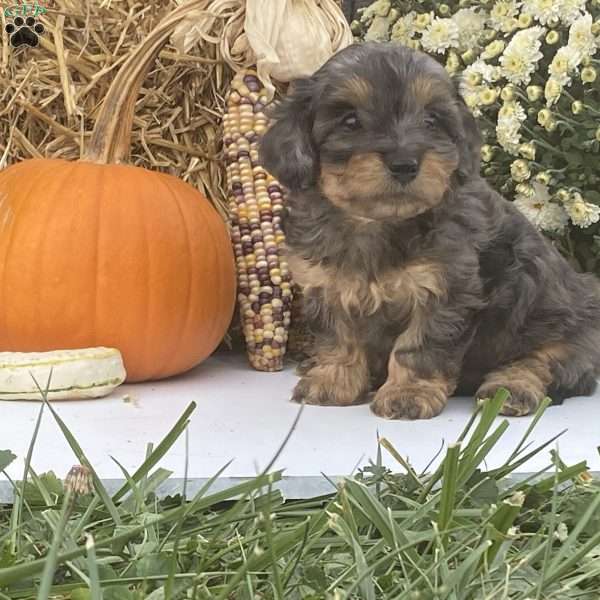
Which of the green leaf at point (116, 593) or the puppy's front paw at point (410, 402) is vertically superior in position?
the green leaf at point (116, 593)

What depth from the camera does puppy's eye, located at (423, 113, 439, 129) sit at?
2.83 metres

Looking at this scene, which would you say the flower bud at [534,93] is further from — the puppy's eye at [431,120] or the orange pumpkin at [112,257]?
the orange pumpkin at [112,257]

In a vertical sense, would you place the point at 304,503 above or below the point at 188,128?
below

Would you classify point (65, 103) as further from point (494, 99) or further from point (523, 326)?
point (523, 326)

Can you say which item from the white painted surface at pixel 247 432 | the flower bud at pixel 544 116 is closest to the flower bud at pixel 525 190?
the flower bud at pixel 544 116

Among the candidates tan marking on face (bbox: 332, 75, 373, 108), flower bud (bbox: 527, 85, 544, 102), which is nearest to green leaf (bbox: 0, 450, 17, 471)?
tan marking on face (bbox: 332, 75, 373, 108)

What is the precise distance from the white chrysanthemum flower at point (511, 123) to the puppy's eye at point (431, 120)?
3.88 feet

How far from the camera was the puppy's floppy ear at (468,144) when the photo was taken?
2977 mm

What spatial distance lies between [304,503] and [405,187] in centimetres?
105

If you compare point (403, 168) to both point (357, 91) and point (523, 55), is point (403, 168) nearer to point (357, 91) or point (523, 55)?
point (357, 91)

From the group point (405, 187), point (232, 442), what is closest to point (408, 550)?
point (232, 442)

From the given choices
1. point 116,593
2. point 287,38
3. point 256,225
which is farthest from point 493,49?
point 116,593

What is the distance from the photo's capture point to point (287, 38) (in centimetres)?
358

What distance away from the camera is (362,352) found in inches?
127
